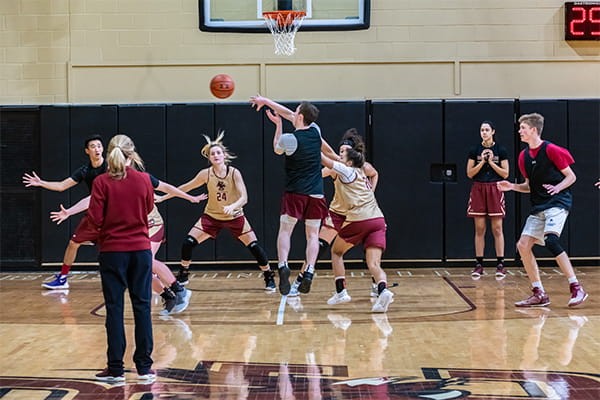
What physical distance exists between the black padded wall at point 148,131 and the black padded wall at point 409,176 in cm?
297

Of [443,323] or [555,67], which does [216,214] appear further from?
[555,67]

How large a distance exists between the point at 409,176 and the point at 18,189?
5.51m

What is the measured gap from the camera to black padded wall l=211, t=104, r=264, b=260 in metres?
12.0

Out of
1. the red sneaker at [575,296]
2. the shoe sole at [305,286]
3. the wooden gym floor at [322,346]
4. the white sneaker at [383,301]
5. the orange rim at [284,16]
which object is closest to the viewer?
the wooden gym floor at [322,346]

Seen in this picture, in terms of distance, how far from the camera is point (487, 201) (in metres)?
10.8

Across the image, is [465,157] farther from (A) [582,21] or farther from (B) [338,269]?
(B) [338,269]

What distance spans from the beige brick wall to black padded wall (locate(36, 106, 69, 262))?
1.11ft

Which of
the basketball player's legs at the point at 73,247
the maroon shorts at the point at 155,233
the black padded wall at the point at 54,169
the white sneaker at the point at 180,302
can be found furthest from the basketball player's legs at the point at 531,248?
the black padded wall at the point at 54,169

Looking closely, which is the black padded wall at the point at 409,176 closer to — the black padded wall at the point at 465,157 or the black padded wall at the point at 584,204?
the black padded wall at the point at 465,157

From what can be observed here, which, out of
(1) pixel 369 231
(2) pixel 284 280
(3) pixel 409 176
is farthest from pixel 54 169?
(1) pixel 369 231

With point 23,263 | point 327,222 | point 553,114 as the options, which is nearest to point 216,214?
point 327,222

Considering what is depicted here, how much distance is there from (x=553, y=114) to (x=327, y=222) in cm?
462

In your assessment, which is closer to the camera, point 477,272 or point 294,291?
point 294,291

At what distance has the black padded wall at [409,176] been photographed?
12039 mm
